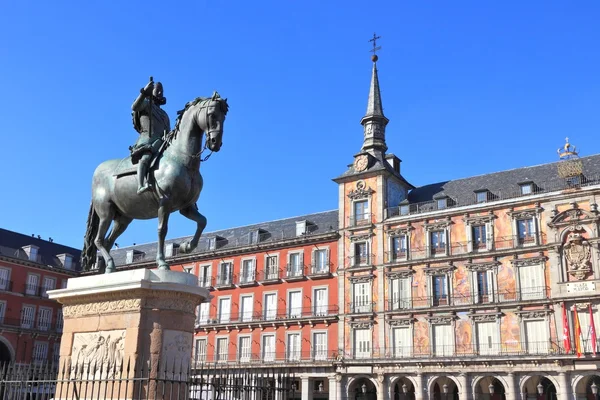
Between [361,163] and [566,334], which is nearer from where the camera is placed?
[566,334]

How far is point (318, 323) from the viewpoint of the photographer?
142 ft

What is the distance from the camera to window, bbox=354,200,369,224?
43.3 m

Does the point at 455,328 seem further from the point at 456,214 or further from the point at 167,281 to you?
the point at 167,281

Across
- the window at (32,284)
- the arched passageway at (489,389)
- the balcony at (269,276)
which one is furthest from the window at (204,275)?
the arched passageway at (489,389)

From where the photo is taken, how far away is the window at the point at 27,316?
49.1m

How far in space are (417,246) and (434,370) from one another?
305 inches

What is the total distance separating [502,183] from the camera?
136 feet

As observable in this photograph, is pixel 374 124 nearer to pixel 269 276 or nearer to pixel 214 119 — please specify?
pixel 269 276

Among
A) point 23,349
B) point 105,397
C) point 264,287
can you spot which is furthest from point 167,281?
point 23,349

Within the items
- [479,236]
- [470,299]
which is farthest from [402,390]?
[479,236]

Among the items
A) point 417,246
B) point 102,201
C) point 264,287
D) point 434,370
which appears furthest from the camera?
point 264,287

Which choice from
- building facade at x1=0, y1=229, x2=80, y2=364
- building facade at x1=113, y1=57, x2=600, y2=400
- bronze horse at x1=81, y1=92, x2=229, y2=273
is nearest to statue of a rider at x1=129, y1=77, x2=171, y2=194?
bronze horse at x1=81, y1=92, x2=229, y2=273

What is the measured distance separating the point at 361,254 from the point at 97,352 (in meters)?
35.4

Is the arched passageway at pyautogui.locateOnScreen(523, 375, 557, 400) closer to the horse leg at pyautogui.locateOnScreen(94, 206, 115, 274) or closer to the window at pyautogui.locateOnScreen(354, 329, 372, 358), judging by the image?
the window at pyautogui.locateOnScreen(354, 329, 372, 358)
